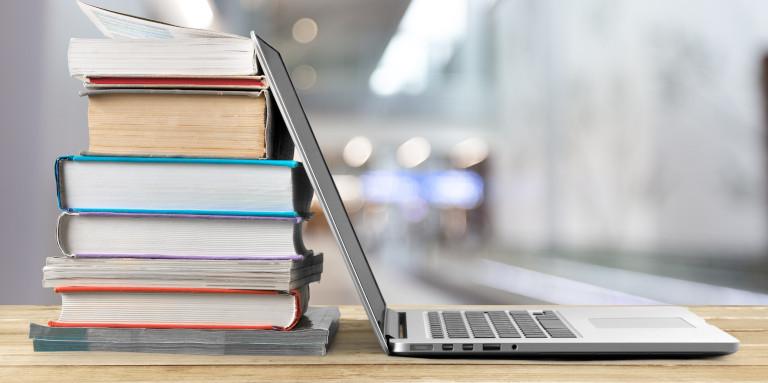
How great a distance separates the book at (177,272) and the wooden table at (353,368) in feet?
0.25

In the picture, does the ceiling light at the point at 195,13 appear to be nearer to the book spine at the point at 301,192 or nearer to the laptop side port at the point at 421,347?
the book spine at the point at 301,192

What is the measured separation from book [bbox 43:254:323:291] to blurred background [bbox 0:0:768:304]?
1175mm

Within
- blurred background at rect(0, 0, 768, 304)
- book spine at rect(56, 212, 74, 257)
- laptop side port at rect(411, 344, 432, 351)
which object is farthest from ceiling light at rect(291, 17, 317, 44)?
laptop side port at rect(411, 344, 432, 351)

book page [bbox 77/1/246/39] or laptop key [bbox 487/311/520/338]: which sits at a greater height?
book page [bbox 77/1/246/39]

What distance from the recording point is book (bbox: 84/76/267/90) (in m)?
0.75

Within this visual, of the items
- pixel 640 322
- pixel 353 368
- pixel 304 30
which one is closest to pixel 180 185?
pixel 353 368

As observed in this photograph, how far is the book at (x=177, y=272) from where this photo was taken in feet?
2.34

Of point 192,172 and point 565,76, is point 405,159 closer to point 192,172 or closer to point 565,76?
point 565,76

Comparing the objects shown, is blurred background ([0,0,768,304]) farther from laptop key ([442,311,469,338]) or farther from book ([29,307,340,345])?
laptop key ([442,311,469,338])

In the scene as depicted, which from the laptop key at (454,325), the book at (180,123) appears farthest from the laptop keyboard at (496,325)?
the book at (180,123)

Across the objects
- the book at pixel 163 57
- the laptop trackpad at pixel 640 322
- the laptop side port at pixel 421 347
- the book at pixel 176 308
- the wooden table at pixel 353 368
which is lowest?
the wooden table at pixel 353 368

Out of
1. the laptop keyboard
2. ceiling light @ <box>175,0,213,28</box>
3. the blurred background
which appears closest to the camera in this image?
the laptop keyboard

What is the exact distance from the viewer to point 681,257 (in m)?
5.63

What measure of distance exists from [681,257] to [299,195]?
218 inches
